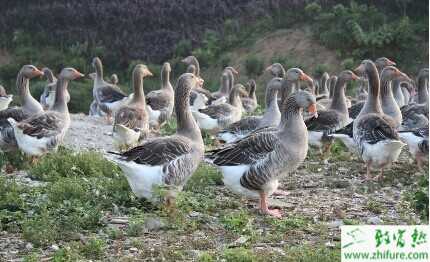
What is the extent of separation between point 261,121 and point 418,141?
2905mm

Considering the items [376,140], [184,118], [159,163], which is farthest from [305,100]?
[159,163]

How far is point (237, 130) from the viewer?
42.9 feet

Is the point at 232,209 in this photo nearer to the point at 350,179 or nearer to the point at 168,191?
the point at 168,191

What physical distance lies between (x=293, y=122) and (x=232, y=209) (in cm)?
127

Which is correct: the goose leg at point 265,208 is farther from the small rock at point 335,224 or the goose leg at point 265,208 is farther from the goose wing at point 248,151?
the small rock at point 335,224

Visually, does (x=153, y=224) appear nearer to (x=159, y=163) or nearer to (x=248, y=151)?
(x=159, y=163)

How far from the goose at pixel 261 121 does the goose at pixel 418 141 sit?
2.32 meters

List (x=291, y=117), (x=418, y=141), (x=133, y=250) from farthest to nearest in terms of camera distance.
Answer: (x=418, y=141) → (x=291, y=117) → (x=133, y=250)

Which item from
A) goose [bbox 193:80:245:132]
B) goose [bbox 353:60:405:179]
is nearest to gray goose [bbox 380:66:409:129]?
goose [bbox 353:60:405:179]

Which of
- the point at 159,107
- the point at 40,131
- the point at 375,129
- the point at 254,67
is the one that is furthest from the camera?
the point at 254,67

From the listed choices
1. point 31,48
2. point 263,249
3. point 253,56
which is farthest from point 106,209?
point 31,48

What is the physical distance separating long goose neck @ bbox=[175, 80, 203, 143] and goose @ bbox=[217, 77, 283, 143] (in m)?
3.23

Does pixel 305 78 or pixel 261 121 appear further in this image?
pixel 261 121

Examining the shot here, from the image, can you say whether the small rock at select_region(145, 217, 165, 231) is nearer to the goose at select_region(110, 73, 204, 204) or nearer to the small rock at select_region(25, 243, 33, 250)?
the goose at select_region(110, 73, 204, 204)
